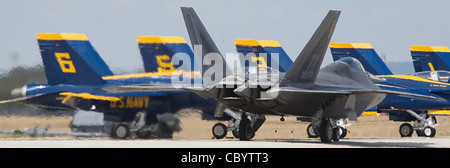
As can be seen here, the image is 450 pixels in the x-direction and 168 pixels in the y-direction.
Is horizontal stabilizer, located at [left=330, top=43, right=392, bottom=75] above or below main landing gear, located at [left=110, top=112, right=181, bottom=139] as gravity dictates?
above

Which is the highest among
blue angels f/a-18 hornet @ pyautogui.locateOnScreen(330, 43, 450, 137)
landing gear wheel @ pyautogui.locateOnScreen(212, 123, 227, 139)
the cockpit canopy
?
the cockpit canopy

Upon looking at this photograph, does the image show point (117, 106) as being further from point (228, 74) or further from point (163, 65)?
point (228, 74)

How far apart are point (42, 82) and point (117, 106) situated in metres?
3.74

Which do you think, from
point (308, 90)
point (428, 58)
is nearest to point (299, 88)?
point (308, 90)

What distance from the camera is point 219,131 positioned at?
25.5 m

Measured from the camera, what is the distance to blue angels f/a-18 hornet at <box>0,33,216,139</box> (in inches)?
971

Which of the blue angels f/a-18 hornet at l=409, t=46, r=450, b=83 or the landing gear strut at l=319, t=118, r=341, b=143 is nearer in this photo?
the landing gear strut at l=319, t=118, r=341, b=143

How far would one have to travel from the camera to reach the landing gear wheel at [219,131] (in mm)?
25375

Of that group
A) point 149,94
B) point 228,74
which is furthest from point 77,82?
point 228,74

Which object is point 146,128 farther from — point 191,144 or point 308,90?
point 308,90

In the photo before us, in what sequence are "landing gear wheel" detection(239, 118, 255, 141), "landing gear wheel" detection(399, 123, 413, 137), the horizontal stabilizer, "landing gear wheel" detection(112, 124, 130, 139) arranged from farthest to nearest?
the horizontal stabilizer
"landing gear wheel" detection(399, 123, 413, 137)
"landing gear wheel" detection(112, 124, 130, 139)
"landing gear wheel" detection(239, 118, 255, 141)

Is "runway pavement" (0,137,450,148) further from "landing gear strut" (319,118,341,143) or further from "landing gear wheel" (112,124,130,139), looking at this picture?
"landing gear wheel" (112,124,130,139)

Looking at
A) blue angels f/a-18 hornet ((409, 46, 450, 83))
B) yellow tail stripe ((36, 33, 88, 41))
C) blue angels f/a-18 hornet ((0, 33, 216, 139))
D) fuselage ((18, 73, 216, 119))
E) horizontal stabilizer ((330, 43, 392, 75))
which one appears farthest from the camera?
blue angels f/a-18 hornet ((409, 46, 450, 83))

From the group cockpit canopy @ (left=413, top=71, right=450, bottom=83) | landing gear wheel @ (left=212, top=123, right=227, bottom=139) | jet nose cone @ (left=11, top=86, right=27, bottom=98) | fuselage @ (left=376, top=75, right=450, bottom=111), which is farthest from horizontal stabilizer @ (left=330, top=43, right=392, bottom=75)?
jet nose cone @ (left=11, top=86, right=27, bottom=98)
